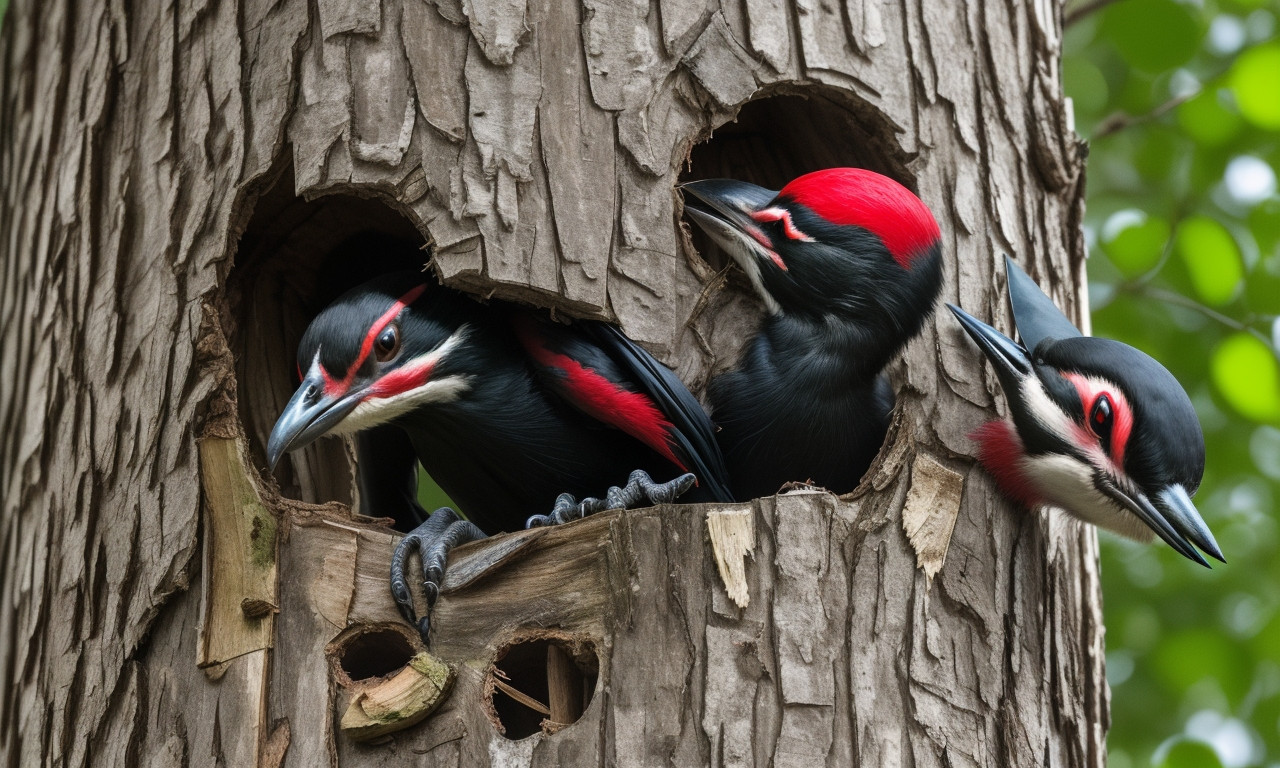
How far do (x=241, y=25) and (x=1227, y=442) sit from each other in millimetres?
4683

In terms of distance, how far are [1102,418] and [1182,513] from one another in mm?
298

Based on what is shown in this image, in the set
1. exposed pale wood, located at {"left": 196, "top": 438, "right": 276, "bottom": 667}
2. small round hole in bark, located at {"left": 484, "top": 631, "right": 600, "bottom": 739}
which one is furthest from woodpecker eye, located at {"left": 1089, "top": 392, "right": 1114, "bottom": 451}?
exposed pale wood, located at {"left": 196, "top": 438, "right": 276, "bottom": 667}

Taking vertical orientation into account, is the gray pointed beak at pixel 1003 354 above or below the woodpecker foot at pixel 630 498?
above

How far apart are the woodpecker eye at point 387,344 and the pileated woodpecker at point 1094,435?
5.06 feet

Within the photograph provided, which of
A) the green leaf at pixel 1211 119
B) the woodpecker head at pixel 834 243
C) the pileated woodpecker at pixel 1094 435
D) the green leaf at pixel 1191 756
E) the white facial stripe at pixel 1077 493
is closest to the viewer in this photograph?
the pileated woodpecker at pixel 1094 435

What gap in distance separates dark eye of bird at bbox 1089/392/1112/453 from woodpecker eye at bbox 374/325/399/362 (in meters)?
1.87

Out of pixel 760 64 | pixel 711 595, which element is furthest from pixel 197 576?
pixel 760 64

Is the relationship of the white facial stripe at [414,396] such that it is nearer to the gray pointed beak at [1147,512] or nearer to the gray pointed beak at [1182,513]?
the gray pointed beak at [1147,512]

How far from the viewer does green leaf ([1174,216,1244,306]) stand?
4.94m

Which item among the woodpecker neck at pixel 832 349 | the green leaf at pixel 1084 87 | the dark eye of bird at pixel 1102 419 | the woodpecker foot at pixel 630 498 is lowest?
the woodpecker foot at pixel 630 498

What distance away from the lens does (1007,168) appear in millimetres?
3564

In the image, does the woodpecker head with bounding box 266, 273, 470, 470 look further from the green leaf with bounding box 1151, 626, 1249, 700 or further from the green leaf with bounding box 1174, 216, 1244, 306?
the green leaf with bounding box 1151, 626, 1249, 700

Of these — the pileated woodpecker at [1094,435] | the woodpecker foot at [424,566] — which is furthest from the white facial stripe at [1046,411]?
the woodpecker foot at [424,566]

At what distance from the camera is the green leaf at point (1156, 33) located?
520 cm
